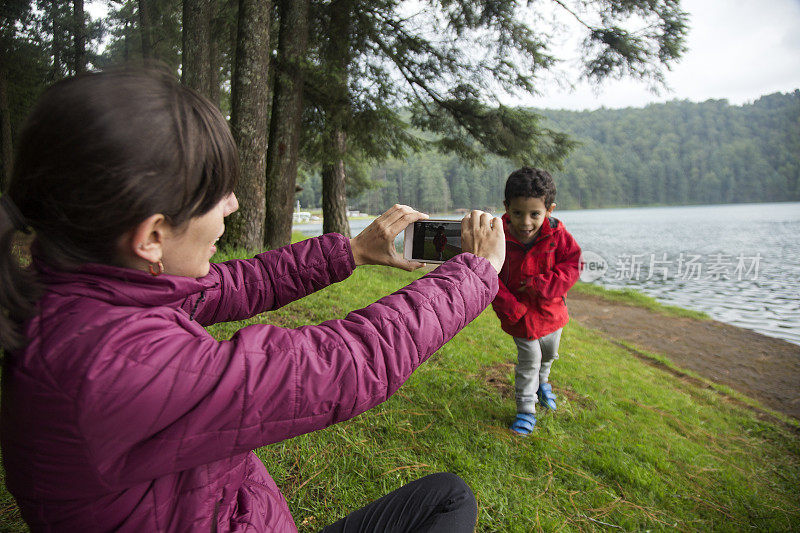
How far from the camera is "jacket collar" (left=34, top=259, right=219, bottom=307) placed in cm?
79

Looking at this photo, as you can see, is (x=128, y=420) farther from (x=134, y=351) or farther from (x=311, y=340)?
(x=311, y=340)

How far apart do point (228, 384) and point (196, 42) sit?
830 cm

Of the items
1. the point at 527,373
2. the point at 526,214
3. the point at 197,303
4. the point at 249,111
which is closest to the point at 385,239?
the point at 197,303

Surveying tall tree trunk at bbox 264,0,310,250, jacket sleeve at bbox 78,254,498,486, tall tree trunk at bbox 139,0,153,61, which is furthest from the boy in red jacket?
tall tree trunk at bbox 139,0,153,61

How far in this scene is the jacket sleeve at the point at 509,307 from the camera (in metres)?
3.12

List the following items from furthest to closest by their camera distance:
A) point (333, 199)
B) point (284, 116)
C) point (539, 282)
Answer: point (333, 199)
point (284, 116)
point (539, 282)

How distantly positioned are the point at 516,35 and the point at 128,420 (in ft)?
30.6

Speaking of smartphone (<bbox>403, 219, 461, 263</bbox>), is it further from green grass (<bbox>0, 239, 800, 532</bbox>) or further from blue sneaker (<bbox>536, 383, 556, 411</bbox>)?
blue sneaker (<bbox>536, 383, 556, 411</bbox>)

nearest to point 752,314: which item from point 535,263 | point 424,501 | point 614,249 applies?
point 535,263

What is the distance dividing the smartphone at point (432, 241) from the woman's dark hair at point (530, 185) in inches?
61.3

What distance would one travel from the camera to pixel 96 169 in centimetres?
75

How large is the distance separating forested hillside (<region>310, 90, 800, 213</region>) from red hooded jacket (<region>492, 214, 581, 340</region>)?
3269 centimetres

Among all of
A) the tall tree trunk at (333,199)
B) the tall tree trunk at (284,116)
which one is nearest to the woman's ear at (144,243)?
the tall tree trunk at (284,116)

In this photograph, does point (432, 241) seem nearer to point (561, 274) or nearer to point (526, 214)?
point (526, 214)
